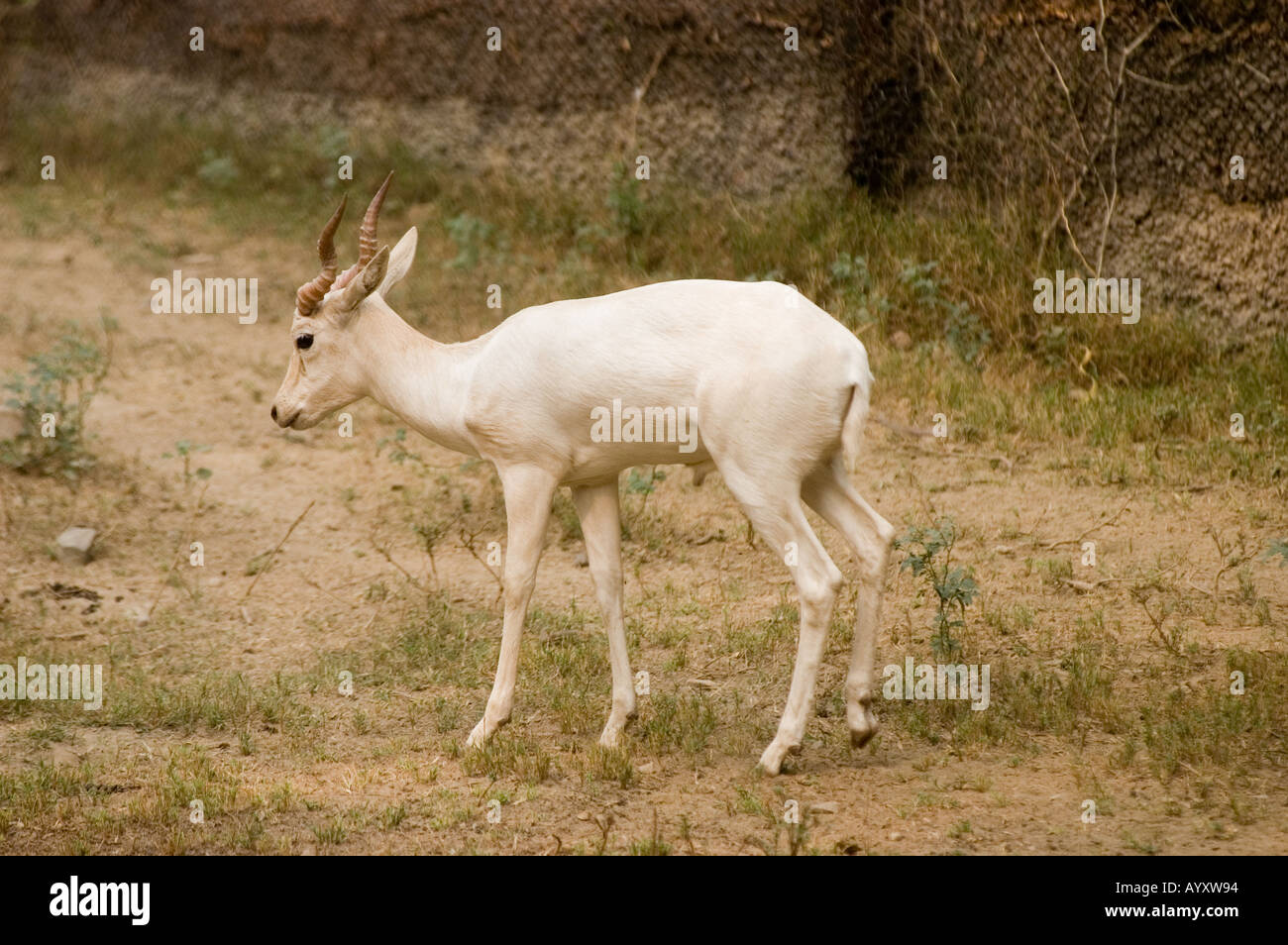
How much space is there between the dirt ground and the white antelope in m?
0.39

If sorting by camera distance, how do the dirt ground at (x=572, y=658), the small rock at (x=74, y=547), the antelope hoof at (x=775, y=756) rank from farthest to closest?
the small rock at (x=74, y=547)
the antelope hoof at (x=775, y=756)
the dirt ground at (x=572, y=658)

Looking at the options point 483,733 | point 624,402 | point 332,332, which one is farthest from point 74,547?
Answer: point 624,402

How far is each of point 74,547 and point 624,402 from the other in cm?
386

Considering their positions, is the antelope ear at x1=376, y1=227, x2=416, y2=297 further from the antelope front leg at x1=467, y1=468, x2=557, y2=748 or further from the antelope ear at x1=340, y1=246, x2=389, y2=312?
the antelope front leg at x1=467, y1=468, x2=557, y2=748

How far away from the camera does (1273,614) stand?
6957 mm

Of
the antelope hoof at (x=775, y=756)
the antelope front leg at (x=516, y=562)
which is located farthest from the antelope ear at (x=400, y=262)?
the antelope hoof at (x=775, y=756)

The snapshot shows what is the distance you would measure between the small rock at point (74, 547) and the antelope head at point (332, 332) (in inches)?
90.5

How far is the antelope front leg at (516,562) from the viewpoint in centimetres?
605

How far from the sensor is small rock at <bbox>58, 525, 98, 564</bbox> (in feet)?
27.2

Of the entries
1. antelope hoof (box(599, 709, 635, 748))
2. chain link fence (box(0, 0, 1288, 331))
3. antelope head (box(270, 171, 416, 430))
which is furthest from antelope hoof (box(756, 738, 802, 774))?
chain link fence (box(0, 0, 1288, 331))

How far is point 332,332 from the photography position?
6.41 meters

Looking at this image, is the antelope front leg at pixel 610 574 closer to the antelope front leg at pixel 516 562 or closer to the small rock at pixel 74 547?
the antelope front leg at pixel 516 562

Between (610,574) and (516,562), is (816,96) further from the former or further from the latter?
(516,562)

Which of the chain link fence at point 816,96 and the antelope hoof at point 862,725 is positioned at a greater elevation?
the chain link fence at point 816,96
